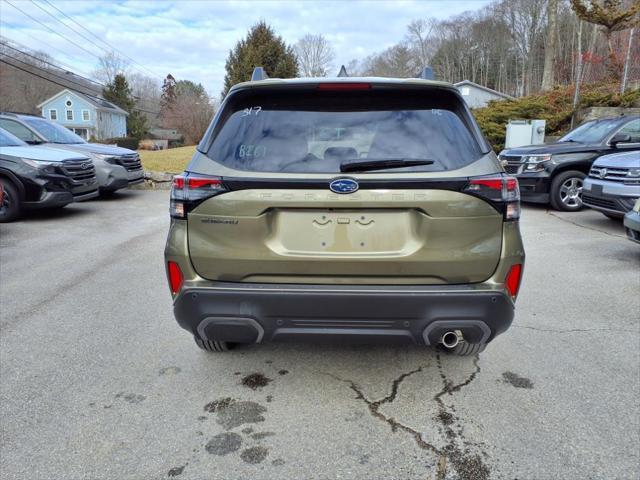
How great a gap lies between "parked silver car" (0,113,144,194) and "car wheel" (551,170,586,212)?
30.7 ft

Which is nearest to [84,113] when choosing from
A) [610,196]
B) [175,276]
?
[610,196]

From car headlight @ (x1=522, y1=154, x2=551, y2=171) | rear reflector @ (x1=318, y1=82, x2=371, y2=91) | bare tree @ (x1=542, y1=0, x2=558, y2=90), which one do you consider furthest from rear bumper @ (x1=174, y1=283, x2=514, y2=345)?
bare tree @ (x1=542, y1=0, x2=558, y2=90)

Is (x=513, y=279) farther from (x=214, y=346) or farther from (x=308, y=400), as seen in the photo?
(x=214, y=346)

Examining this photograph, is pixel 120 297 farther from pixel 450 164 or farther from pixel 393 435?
pixel 450 164

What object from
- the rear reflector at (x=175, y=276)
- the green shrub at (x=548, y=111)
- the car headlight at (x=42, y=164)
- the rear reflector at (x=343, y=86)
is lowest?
the rear reflector at (x=175, y=276)

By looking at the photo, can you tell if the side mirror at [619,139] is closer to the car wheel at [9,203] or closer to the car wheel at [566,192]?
the car wheel at [566,192]

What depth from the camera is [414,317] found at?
240 centimetres

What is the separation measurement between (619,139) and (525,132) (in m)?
7.27

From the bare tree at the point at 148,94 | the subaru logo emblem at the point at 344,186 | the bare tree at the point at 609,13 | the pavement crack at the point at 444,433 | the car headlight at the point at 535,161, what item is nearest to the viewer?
the pavement crack at the point at 444,433

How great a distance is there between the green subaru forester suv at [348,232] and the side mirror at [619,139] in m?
8.23

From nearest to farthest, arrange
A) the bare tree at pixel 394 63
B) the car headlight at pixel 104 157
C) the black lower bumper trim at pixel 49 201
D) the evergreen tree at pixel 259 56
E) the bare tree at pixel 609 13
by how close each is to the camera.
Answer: the black lower bumper trim at pixel 49 201, the car headlight at pixel 104 157, the bare tree at pixel 609 13, the evergreen tree at pixel 259 56, the bare tree at pixel 394 63

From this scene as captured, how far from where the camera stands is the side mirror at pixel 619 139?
29.6ft

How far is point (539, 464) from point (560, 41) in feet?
166

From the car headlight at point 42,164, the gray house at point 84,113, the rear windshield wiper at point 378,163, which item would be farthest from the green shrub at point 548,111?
the gray house at point 84,113
